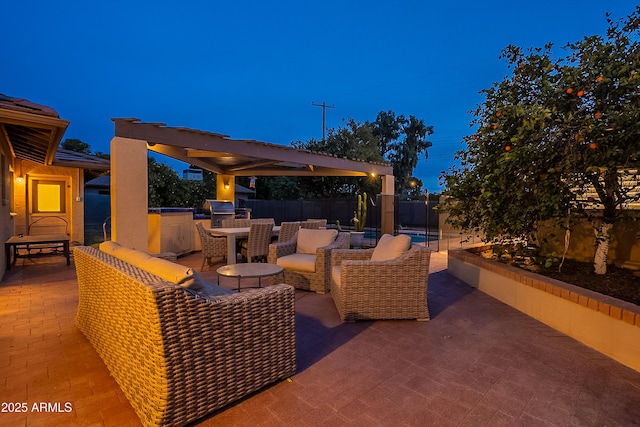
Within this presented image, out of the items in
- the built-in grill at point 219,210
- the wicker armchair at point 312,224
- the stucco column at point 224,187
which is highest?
the stucco column at point 224,187

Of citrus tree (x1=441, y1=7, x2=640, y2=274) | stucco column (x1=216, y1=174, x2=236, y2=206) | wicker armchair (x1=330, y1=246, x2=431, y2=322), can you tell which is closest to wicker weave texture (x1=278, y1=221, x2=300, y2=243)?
wicker armchair (x1=330, y1=246, x2=431, y2=322)

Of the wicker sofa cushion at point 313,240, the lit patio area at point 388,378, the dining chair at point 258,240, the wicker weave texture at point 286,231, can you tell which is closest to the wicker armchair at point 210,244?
the dining chair at point 258,240

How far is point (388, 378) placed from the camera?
2.39 m

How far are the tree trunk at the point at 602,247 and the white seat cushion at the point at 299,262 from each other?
3246 millimetres

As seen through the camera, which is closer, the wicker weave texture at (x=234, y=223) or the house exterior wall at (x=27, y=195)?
the wicker weave texture at (x=234, y=223)

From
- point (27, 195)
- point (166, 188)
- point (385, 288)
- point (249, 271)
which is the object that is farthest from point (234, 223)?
point (166, 188)

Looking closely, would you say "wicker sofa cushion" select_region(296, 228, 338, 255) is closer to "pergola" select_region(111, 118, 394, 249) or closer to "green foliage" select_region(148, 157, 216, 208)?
"pergola" select_region(111, 118, 394, 249)

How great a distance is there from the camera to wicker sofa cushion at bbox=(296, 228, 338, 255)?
495 cm

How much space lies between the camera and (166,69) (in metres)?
97.9

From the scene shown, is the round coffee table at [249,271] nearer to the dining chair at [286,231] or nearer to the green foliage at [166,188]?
the dining chair at [286,231]

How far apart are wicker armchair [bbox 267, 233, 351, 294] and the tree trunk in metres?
2.91

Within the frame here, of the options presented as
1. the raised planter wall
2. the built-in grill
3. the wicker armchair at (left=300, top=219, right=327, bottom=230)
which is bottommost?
the raised planter wall

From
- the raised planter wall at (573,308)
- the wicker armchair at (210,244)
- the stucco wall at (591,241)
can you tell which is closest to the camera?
the raised planter wall at (573,308)

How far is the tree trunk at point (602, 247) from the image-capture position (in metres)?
3.77
